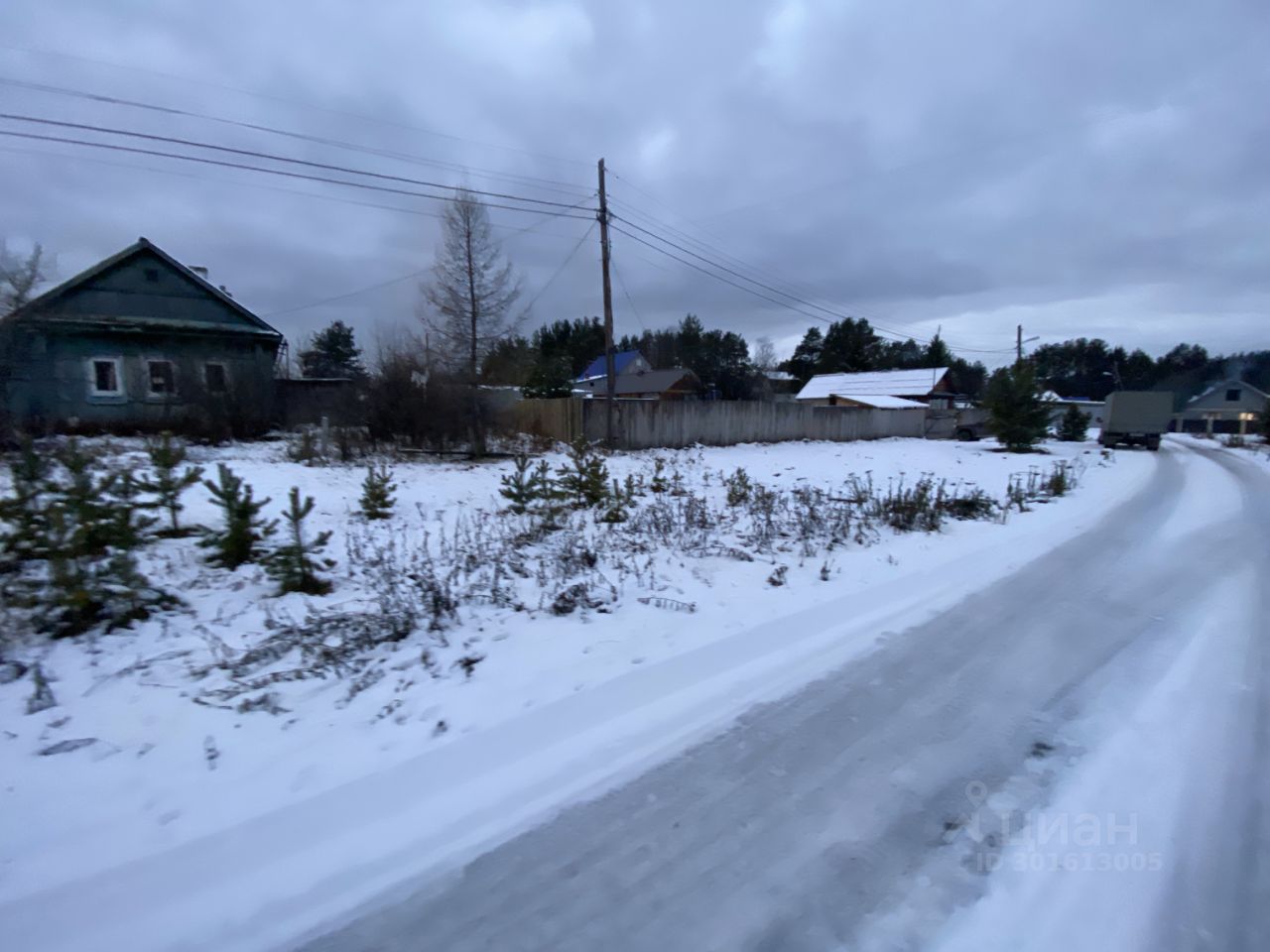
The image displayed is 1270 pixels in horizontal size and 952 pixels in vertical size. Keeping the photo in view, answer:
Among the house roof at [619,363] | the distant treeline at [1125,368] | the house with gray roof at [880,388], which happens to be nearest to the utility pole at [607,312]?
the house with gray roof at [880,388]

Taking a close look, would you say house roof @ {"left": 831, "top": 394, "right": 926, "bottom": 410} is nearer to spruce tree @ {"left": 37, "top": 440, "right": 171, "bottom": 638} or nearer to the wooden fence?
the wooden fence

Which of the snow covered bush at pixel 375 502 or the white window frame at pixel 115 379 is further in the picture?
the white window frame at pixel 115 379

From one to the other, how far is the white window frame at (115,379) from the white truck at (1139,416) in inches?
1554

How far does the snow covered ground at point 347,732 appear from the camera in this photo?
2.31m

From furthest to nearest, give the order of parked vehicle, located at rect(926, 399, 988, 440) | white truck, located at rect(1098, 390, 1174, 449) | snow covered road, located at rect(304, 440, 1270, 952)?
parked vehicle, located at rect(926, 399, 988, 440)
white truck, located at rect(1098, 390, 1174, 449)
snow covered road, located at rect(304, 440, 1270, 952)

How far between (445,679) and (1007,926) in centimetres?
317

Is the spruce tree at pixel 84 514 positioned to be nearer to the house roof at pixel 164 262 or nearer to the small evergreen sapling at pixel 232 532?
the small evergreen sapling at pixel 232 532

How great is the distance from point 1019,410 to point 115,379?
105 feet

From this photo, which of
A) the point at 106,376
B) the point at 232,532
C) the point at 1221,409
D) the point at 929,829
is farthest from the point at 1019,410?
the point at 1221,409

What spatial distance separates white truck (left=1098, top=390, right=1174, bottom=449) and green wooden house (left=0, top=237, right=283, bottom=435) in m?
34.9

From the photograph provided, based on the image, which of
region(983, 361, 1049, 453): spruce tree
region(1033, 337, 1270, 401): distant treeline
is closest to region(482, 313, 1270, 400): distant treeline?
region(1033, 337, 1270, 401): distant treeline

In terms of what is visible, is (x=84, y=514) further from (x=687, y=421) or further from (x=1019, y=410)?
(x=1019, y=410)

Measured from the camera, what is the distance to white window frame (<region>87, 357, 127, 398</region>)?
18016 millimetres

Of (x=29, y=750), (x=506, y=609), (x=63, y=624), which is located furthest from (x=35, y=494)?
(x=506, y=609)
